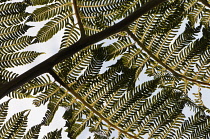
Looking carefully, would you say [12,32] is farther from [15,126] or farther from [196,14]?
[196,14]

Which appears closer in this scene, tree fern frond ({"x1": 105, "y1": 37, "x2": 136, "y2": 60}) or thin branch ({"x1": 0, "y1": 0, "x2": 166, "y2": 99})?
thin branch ({"x1": 0, "y1": 0, "x2": 166, "y2": 99})

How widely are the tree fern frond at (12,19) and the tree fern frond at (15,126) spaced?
2.42 feet

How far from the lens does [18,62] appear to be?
2271 mm

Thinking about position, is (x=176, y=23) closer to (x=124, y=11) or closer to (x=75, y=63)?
(x=124, y=11)

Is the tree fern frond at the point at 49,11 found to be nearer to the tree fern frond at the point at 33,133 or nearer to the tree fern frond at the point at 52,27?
the tree fern frond at the point at 52,27

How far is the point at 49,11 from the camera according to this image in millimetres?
2271

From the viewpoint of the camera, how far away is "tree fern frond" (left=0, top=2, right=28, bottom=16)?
2.19m

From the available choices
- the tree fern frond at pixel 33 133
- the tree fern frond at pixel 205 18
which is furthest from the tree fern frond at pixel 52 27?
the tree fern frond at pixel 205 18

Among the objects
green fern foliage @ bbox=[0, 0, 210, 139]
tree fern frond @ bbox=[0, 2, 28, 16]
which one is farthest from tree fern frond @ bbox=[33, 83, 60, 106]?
tree fern frond @ bbox=[0, 2, 28, 16]

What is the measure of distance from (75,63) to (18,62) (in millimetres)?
481

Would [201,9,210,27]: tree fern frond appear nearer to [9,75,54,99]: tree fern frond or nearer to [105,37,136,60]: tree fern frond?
[105,37,136,60]: tree fern frond

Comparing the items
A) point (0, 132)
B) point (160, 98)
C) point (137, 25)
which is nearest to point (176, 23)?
point (137, 25)

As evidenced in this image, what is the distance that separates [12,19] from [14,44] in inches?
8.1

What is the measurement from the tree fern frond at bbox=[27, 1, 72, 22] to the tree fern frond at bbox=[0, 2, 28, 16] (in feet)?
0.32
